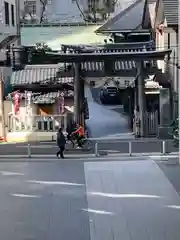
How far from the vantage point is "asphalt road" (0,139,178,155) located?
23.2 m

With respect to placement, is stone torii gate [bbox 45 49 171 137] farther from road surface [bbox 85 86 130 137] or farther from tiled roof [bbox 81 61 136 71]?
road surface [bbox 85 86 130 137]

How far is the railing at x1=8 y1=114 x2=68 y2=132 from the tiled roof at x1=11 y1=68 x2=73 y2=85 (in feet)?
11.4

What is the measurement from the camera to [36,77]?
3120cm

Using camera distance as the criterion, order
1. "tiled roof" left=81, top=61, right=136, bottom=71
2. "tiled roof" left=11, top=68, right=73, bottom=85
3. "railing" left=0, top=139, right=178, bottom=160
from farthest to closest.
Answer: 1. "tiled roof" left=11, top=68, right=73, bottom=85
2. "tiled roof" left=81, top=61, right=136, bottom=71
3. "railing" left=0, top=139, right=178, bottom=160

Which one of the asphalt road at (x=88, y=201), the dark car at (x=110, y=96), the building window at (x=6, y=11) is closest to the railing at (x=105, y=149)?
the asphalt road at (x=88, y=201)

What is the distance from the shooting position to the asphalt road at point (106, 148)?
23188 millimetres

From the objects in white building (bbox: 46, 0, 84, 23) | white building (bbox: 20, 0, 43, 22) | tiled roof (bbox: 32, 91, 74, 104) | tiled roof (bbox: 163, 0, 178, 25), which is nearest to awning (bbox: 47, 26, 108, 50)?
white building (bbox: 46, 0, 84, 23)

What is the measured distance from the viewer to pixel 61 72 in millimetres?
28484

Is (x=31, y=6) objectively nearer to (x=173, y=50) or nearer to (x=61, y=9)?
(x=61, y=9)

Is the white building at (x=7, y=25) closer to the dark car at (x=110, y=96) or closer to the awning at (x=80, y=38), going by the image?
the awning at (x=80, y=38)

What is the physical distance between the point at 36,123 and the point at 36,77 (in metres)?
5.00

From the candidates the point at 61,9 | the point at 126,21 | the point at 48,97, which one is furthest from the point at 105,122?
the point at 61,9

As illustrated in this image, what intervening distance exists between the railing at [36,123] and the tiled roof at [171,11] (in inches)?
276

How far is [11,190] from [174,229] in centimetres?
609
